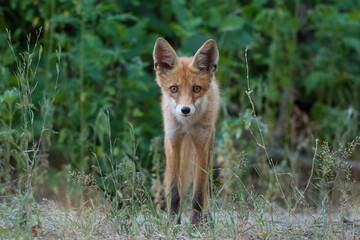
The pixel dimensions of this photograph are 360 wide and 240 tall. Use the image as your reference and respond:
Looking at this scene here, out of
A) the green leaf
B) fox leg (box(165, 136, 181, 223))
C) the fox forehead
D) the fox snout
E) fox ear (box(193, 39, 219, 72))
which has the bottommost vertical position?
fox leg (box(165, 136, 181, 223))

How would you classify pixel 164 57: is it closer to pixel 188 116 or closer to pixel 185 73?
pixel 185 73

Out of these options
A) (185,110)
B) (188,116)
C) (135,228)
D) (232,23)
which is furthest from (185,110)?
(232,23)

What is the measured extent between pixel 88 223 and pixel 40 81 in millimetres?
3377

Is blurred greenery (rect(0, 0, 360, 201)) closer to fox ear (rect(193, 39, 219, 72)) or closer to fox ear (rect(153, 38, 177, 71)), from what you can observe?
fox ear (rect(193, 39, 219, 72))

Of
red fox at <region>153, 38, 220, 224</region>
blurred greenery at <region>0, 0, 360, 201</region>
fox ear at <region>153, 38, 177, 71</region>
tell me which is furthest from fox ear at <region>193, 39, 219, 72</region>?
blurred greenery at <region>0, 0, 360, 201</region>

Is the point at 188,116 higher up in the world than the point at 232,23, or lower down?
lower down

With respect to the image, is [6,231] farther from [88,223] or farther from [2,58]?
[2,58]

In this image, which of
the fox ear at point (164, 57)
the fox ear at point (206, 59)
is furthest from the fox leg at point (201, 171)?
the fox ear at point (164, 57)

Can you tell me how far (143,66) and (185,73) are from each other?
2.08 metres

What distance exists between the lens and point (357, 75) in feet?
29.2

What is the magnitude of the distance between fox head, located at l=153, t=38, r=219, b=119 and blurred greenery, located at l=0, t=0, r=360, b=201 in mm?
907

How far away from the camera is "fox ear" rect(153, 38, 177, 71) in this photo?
4.25 metres

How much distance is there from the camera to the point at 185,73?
4215mm

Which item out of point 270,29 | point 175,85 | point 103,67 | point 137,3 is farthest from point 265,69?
point 175,85
